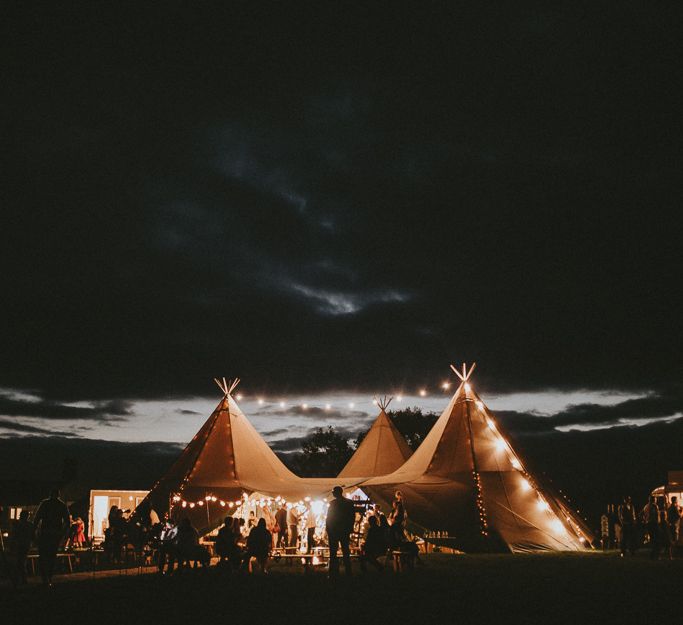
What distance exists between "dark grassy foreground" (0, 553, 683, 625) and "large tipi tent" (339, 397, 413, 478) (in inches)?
452

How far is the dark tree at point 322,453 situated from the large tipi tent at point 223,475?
102 ft

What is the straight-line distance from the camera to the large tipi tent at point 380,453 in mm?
24266

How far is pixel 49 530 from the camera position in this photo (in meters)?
10.2

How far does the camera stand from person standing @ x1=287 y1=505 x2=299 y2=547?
18656 millimetres

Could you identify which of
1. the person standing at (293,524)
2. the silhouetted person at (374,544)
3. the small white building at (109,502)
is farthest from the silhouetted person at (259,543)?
the small white building at (109,502)

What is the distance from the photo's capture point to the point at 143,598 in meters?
8.90

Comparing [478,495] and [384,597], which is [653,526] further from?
[384,597]

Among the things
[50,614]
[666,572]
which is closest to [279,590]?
[50,614]

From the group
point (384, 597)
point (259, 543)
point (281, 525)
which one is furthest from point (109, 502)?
point (384, 597)

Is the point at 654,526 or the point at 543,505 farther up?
the point at 543,505

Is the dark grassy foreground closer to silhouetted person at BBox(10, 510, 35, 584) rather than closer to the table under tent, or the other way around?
silhouetted person at BBox(10, 510, 35, 584)

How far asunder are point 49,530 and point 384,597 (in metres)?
4.55

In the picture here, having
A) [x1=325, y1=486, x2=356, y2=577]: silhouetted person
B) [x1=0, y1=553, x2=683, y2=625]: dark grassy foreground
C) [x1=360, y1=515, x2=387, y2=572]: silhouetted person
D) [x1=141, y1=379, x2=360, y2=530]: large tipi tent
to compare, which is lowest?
[x1=0, y1=553, x2=683, y2=625]: dark grassy foreground

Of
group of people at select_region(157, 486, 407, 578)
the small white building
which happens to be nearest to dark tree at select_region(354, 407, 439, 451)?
the small white building
